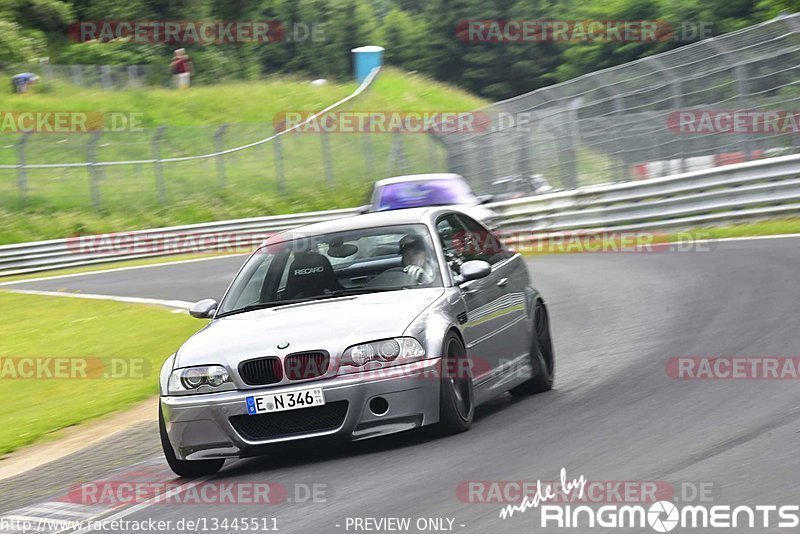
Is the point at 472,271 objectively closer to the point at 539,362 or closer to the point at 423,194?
the point at 539,362

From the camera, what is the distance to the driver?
332 inches

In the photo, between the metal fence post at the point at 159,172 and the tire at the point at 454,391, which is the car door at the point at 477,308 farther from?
the metal fence post at the point at 159,172

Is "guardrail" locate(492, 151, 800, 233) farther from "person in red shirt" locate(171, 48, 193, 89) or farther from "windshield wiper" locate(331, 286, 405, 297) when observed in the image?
"person in red shirt" locate(171, 48, 193, 89)

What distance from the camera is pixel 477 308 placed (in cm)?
852

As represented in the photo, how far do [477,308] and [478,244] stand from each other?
3.02 feet

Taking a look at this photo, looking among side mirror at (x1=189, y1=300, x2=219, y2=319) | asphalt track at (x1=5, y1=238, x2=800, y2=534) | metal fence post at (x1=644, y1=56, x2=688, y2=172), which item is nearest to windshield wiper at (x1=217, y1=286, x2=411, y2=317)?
side mirror at (x1=189, y1=300, x2=219, y2=319)

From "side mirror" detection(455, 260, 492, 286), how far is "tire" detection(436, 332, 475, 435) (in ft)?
1.77

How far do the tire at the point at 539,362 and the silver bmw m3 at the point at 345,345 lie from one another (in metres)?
0.24

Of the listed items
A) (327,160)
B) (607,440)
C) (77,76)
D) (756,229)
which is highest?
(607,440)

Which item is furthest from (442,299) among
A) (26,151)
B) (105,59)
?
(105,59)

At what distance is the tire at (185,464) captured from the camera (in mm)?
7742

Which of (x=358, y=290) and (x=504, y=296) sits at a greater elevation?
(x=358, y=290)

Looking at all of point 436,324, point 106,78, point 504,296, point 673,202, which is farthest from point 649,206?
point 106,78

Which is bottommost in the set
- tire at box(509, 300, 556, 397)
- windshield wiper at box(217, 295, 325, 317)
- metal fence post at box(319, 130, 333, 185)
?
metal fence post at box(319, 130, 333, 185)
